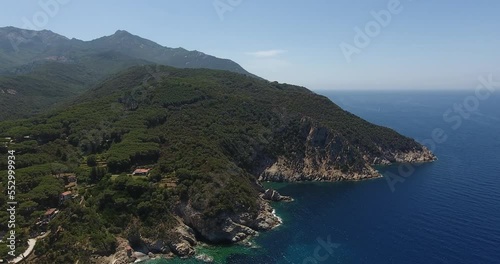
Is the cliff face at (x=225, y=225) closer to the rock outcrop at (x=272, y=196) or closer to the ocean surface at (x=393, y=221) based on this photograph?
the ocean surface at (x=393, y=221)

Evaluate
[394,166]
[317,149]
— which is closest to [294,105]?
[317,149]

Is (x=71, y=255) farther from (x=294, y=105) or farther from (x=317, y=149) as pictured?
(x=294, y=105)

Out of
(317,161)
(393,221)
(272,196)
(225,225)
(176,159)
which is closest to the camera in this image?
(225,225)

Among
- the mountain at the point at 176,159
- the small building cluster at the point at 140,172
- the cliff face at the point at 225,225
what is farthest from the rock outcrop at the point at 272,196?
the small building cluster at the point at 140,172

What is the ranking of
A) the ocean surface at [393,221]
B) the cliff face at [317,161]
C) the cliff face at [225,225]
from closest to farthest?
the ocean surface at [393,221]
the cliff face at [225,225]
the cliff face at [317,161]

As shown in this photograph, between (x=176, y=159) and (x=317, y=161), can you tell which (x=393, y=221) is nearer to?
(x=317, y=161)

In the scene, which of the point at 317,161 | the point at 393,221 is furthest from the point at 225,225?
the point at 317,161

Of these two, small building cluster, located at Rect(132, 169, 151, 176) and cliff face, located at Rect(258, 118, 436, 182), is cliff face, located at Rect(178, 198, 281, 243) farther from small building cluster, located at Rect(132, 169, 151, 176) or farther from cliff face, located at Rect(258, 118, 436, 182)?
cliff face, located at Rect(258, 118, 436, 182)
